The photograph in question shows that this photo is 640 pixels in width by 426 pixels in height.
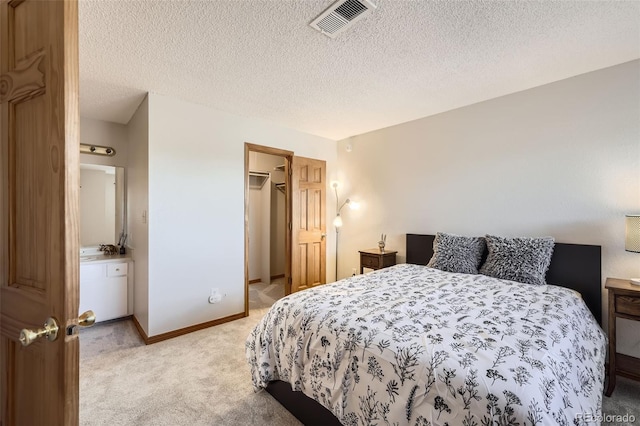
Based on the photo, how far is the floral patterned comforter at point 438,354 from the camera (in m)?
1.06

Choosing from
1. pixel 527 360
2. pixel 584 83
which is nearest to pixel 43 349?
pixel 527 360

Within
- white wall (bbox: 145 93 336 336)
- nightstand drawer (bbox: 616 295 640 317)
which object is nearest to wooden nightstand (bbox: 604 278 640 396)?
nightstand drawer (bbox: 616 295 640 317)

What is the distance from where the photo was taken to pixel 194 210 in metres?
3.10

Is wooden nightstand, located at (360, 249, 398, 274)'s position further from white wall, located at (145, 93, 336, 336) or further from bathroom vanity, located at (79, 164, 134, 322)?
bathroom vanity, located at (79, 164, 134, 322)

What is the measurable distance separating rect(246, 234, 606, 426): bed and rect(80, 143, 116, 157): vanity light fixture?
10.6ft

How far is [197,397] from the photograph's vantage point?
1.97 metres

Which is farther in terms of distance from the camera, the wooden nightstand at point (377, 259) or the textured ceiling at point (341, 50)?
the wooden nightstand at point (377, 259)

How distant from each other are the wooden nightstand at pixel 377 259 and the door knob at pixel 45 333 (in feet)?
10.8

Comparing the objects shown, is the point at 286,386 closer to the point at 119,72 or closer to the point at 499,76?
the point at 119,72

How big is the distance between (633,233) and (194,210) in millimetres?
3848

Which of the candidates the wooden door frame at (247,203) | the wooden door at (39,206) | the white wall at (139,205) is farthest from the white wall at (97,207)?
the wooden door at (39,206)

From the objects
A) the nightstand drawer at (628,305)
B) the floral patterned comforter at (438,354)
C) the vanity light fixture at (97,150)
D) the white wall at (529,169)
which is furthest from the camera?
the vanity light fixture at (97,150)

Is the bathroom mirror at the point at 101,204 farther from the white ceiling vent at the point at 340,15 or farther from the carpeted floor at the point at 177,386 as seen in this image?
the white ceiling vent at the point at 340,15

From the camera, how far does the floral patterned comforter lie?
3.47 feet
